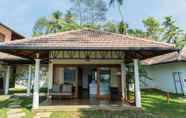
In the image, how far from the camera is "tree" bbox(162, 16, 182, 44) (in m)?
30.9

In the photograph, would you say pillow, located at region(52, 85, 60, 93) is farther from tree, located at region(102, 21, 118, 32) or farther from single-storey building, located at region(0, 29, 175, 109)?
tree, located at region(102, 21, 118, 32)

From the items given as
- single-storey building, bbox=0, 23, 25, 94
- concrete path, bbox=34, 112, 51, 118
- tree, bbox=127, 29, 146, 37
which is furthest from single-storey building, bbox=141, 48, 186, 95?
single-storey building, bbox=0, 23, 25, 94

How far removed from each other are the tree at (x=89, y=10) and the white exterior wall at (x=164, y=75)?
11677 mm

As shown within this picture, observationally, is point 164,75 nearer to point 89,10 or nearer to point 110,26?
point 110,26

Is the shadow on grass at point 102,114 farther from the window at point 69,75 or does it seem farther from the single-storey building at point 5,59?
the single-storey building at point 5,59

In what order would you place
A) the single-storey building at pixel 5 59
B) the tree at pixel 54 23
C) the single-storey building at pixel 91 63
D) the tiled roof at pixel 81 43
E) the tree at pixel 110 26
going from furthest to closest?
1. the tree at pixel 54 23
2. the tree at pixel 110 26
3. the single-storey building at pixel 5 59
4. the single-storey building at pixel 91 63
5. the tiled roof at pixel 81 43

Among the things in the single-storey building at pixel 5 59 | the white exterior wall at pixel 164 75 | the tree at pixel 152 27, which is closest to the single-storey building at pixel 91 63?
the single-storey building at pixel 5 59

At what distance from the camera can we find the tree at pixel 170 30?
3090 cm

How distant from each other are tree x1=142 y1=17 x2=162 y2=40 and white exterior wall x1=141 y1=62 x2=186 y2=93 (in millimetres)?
11125

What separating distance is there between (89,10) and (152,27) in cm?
1071

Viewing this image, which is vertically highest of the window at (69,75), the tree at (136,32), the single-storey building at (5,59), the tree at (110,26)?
the tree at (110,26)

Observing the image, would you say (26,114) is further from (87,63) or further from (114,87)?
(114,87)

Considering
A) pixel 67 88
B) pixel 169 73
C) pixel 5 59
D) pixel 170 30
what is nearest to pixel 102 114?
pixel 67 88

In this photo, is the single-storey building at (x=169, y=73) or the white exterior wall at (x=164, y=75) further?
the white exterior wall at (x=164, y=75)
